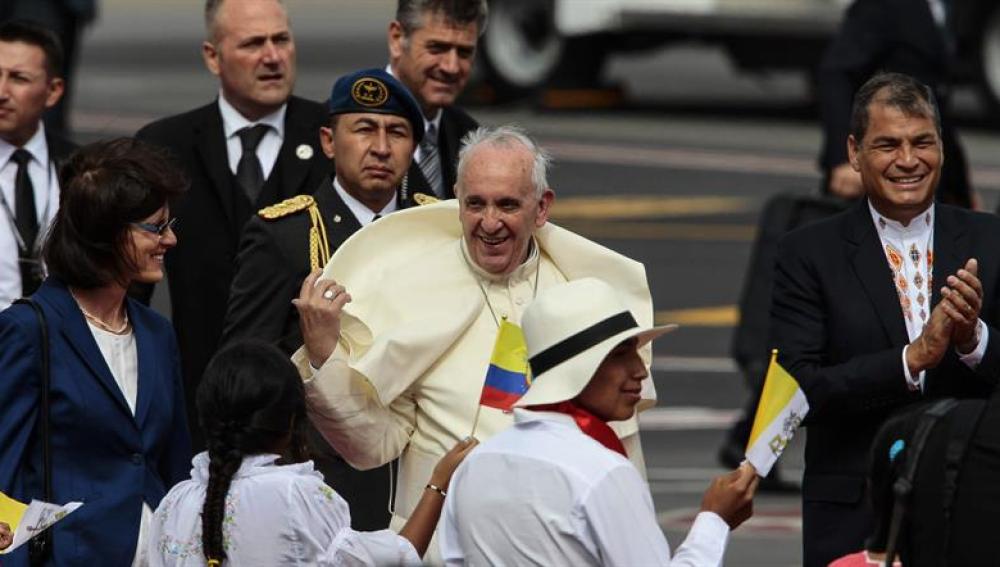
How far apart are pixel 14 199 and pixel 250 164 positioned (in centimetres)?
78

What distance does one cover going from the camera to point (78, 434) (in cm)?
662

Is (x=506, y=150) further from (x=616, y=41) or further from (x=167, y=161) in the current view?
(x=616, y=41)

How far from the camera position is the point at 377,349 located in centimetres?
690

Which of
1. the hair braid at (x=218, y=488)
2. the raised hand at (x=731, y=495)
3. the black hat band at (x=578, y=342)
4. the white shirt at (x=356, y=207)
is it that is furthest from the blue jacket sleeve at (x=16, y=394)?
the raised hand at (x=731, y=495)

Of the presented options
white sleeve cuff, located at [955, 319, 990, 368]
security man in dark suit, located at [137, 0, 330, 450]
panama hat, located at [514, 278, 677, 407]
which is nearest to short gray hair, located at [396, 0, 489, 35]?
security man in dark suit, located at [137, 0, 330, 450]

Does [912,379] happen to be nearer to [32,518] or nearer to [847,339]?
[847,339]

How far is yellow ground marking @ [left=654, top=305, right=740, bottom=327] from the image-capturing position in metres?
15.5

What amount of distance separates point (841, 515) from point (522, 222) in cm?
120

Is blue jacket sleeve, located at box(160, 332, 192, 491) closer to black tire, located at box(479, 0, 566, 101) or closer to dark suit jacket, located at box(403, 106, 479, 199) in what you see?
dark suit jacket, located at box(403, 106, 479, 199)

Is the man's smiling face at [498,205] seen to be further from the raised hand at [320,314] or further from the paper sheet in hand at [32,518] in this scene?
the paper sheet in hand at [32,518]

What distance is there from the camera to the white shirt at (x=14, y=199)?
8.53m

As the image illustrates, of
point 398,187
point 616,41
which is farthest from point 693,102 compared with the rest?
point 398,187

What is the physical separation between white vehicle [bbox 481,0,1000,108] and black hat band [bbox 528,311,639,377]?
14054mm

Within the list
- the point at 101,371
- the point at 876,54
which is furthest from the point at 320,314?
the point at 876,54
